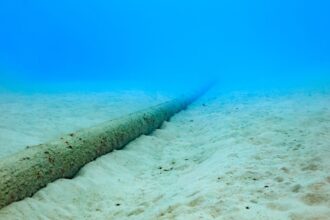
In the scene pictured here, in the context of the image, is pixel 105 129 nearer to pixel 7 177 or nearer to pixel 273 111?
pixel 7 177

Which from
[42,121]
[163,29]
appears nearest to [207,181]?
[42,121]

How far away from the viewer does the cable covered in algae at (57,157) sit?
3.96 metres

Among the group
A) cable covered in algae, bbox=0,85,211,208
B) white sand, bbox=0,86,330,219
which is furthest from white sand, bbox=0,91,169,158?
white sand, bbox=0,86,330,219

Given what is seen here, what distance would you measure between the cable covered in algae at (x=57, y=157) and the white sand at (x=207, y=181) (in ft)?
0.42

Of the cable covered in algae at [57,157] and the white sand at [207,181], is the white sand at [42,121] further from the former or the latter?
the white sand at [207,181]

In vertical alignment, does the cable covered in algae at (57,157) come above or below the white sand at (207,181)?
above

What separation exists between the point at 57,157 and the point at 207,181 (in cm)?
205

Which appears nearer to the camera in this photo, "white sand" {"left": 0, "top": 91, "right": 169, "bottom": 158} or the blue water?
"white sand" {"left": 0, "top": 91, "right": 169, "bottom": 158}

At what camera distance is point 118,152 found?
6.21 metres

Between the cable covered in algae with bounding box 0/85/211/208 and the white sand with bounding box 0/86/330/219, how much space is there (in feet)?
0.42

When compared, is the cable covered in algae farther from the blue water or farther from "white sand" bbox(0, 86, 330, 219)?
the blue water

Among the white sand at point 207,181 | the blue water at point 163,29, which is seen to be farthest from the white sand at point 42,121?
the blue water at point 163,29

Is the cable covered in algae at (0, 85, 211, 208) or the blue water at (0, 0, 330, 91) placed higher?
the blue water at (0, 0, 330, 91)

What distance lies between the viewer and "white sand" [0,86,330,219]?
11.6 ft
